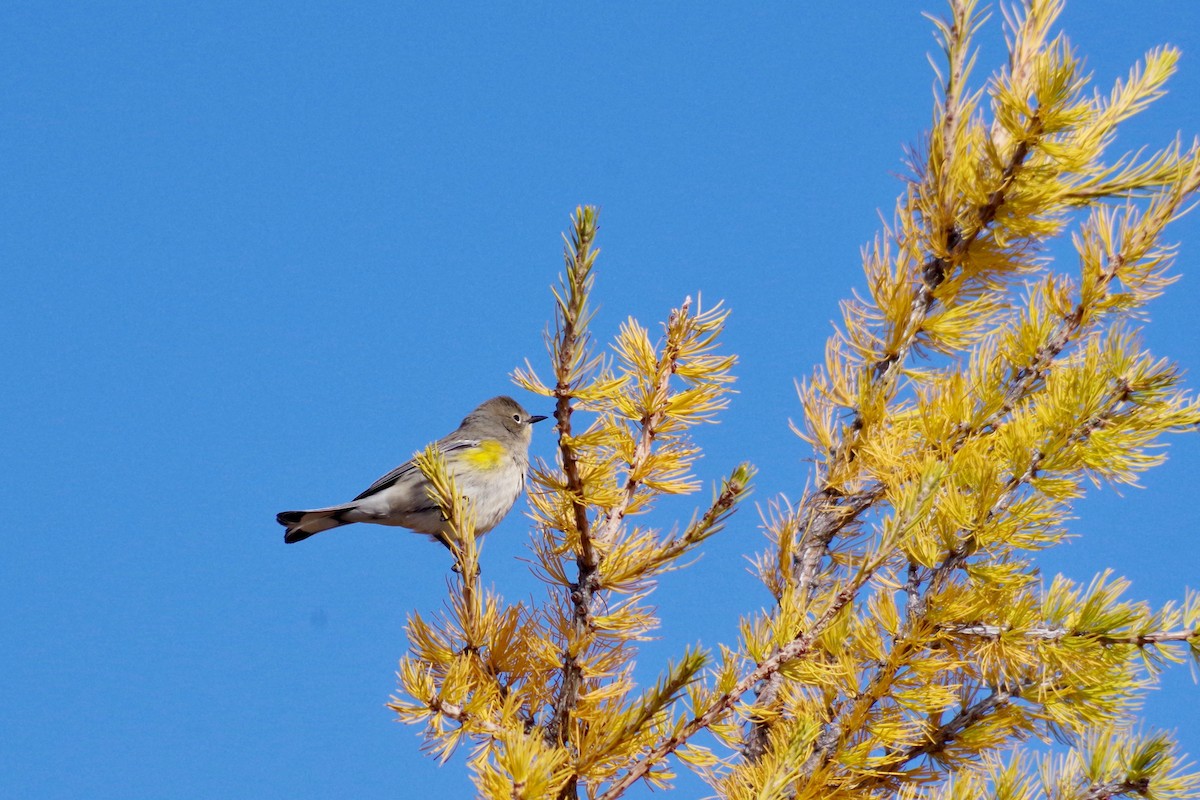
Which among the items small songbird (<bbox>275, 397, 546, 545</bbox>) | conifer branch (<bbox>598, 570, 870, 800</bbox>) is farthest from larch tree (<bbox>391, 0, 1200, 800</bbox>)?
small songbird (<bbox>275, 397, 546, 545</bbox>)

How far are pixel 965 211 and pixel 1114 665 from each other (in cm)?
142

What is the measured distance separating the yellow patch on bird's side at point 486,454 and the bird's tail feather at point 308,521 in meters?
0.89

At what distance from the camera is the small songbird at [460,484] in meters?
6.36

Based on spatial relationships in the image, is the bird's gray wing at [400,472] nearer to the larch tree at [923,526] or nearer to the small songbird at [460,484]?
the small songbird at [460,484]

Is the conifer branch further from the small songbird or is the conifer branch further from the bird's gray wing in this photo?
the bird's gray wing

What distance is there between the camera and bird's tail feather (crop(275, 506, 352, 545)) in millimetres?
6812

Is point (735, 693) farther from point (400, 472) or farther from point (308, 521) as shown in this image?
point (308, 521)

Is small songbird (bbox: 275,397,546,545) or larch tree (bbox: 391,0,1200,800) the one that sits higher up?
small songbird (bbox: 275,397,546,545)

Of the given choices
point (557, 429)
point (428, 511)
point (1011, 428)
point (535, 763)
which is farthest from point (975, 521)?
point (428, 511)

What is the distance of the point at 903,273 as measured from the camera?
3.49 m

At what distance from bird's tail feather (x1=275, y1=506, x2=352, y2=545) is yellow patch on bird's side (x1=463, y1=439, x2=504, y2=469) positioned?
892 mm

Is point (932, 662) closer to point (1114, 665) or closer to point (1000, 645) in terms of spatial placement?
point (1000, 645)

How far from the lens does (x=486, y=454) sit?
→ 21.4ft

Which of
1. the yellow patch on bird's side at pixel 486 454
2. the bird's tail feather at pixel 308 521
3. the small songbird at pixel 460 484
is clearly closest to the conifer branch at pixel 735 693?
the small songbird at pixel 460 484
